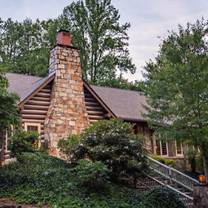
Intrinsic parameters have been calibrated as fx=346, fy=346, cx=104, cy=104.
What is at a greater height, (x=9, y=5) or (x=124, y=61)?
(x=124, y=61)

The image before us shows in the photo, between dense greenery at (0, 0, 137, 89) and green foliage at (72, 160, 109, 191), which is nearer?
green foliage at (72, 160, 109, 191)

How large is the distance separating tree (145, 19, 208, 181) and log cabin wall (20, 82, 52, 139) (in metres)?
5.69

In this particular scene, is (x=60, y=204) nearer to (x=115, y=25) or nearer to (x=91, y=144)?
(x=91, y=144)

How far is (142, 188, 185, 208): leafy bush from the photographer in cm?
1111

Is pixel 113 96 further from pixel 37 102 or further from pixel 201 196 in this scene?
pixel 201 196

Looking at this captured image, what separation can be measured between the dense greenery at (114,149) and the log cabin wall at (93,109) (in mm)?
4822

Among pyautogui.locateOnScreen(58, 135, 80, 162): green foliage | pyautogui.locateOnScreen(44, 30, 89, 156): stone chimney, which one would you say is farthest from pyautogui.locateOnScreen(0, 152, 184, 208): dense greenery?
pyautogui.locateOnScreen(44, 30, 89, 156): stone chimney

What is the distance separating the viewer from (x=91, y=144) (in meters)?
14.1

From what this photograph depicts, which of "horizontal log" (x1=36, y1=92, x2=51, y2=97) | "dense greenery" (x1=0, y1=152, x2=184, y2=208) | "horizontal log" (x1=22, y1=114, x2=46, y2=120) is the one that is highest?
"horizontal log" (x1=36, y1=92, x2=51, y2=97)

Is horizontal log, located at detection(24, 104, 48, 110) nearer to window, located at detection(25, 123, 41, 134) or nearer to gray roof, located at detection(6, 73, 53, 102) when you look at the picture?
gray roof, located at detection(6, 73, 53, 102)

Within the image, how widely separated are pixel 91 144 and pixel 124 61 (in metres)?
26.5

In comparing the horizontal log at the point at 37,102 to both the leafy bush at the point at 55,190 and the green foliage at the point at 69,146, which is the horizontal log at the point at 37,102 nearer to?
the green foliage at the point at 69,146

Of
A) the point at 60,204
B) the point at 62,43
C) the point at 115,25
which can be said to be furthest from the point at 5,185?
the point at 115,25

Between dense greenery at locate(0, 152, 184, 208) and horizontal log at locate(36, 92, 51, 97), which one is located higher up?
horizontal log at locate(36, 92, 51, 97)
